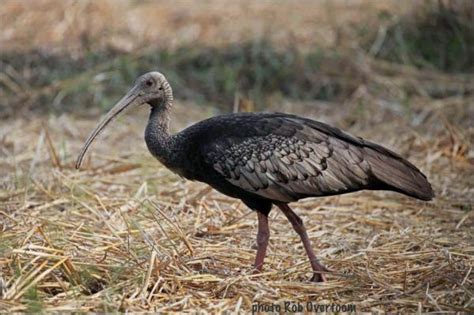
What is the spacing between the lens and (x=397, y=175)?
6176 millimetres

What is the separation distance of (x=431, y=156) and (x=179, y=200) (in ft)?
8.29

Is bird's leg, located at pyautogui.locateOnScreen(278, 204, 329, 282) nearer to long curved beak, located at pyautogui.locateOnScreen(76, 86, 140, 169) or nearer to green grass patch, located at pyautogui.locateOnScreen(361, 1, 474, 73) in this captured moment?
long curved beak, located at pyautogui.locateOnScreen(76, 86, 140, 169)

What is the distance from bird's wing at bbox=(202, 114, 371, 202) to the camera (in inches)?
243

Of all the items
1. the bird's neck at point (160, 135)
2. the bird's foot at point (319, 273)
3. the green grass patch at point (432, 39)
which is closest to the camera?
the bird's foot at point (319, 273)

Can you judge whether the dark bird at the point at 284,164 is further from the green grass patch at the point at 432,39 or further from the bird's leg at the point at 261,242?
the green grass patch at the point at 432,39

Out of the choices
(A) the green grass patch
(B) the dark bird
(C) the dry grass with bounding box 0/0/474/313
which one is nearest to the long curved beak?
(B) the dark bird

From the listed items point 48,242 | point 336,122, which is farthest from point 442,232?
point 336,122

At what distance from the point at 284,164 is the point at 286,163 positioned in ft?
0.05

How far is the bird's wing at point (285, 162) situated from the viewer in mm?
6160

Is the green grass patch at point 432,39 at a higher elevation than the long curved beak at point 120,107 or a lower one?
lower

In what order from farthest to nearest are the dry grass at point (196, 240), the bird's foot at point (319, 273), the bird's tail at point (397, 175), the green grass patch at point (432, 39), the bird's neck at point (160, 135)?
the green grass patch at point (432, 39)
the bird's neck at point (160, 135)
the bird's tail at point (397, 175)
the bird's foot at point (319, 273)
the dry grass at point (196, 240)

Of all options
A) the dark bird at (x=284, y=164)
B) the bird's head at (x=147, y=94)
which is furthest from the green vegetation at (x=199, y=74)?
the dark bird at (x=284, y=164)

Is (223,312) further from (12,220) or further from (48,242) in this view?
(12,220)

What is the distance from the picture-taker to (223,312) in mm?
5402
